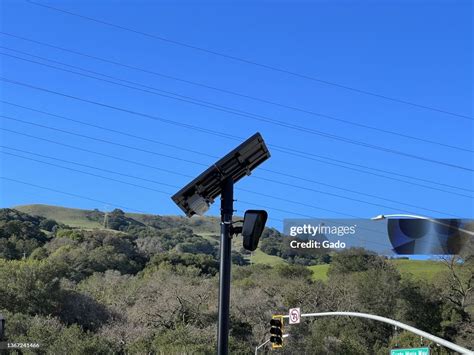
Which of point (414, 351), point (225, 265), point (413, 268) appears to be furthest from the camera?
point (413, 268)

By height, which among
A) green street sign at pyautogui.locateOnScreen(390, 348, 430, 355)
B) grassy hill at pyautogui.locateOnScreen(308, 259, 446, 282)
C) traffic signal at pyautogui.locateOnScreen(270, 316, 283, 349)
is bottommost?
green street sign at pyautogui.locateOnScreen(390, 348, 430, 355)

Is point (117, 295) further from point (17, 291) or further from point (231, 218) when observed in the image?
point (231, 218)

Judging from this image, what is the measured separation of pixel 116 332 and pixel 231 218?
2017 inches

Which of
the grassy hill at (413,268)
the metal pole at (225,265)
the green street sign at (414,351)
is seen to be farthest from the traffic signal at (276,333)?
the grassy hill at (413,268)

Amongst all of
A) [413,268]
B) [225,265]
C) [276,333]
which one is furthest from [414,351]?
[413,268]

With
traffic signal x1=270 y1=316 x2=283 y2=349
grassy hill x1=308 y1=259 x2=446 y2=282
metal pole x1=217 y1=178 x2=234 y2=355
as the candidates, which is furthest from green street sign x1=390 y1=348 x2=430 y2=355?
grassy hill x1=308 y1=259 x2=446 y2=282

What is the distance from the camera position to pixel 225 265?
23.0 ft

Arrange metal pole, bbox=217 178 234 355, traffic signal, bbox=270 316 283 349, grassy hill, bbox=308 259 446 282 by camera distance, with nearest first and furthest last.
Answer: metal pole, bbox=217 178 234 355 < traffic signal, bbox=270 316 283 349 < grassy hill, bbox=308 259 446 282

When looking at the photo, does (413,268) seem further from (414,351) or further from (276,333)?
(276,333)

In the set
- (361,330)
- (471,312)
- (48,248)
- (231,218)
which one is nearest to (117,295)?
(361,330)

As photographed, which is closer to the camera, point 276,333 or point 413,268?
point 276,333

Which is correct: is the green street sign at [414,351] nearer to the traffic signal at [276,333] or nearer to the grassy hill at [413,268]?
the traffic signal at [276,333]

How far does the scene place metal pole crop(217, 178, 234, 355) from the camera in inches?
267

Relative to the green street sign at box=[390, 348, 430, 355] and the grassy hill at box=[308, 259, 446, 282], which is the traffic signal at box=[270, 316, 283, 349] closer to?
the green street sign at box=[390, 348, 430, 355]
